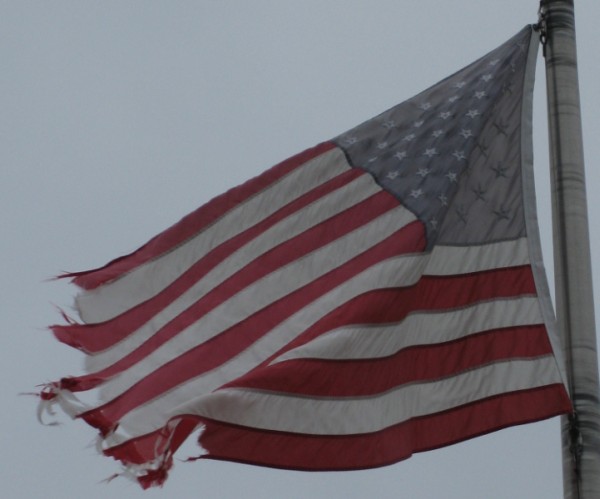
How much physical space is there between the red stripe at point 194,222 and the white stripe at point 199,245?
0.04m

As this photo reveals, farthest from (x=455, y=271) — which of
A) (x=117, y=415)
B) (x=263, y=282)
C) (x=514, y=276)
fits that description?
Result: (x=117, y=415)

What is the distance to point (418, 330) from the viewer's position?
1124cm

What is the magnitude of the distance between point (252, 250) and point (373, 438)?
229cm

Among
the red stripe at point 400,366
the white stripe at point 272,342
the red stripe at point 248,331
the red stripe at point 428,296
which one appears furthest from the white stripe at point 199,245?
the red stripe at point 400,366

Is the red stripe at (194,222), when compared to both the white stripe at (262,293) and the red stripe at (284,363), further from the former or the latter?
the red stripe at (284,363)

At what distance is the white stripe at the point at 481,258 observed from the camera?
11.4 m

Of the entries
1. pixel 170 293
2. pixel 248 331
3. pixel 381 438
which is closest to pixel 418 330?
pixel 381 438

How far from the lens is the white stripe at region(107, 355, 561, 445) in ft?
35.0

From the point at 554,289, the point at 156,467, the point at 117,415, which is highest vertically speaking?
the point at 554,289

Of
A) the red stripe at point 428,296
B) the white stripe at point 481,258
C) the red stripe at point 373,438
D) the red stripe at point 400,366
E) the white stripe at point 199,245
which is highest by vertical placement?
the white stripe at point 199,245

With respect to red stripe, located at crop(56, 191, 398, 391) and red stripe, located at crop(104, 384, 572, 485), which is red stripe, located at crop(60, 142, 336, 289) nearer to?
red stripe, located at crop(56, 191, 398, 391)

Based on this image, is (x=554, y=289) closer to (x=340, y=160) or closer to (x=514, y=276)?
(x=514, y=276)

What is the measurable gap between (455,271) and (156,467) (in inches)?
92.1

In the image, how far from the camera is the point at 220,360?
12000 millimetres
